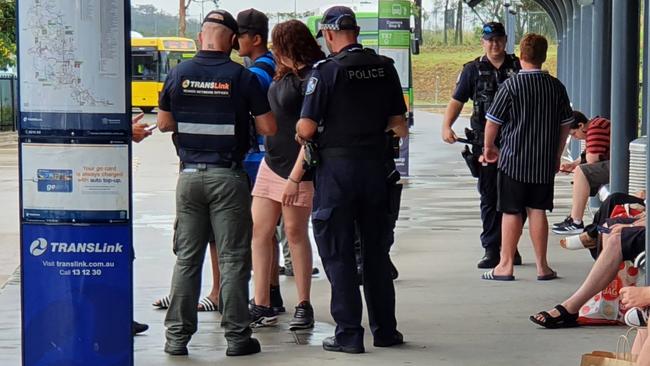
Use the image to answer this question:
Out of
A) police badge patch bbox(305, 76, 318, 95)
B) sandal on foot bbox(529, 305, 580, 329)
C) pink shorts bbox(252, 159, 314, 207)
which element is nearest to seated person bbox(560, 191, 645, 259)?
sandal on foot bbox(529, 305, 580, 329)

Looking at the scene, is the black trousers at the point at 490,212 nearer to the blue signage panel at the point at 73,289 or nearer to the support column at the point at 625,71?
the support column at the point at 625,71

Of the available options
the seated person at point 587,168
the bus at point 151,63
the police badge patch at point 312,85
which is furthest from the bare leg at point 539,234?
the bus at point 151,63

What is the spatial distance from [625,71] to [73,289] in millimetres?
8097

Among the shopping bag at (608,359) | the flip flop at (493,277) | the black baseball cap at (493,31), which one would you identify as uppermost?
the black baseball cap at (493,31)

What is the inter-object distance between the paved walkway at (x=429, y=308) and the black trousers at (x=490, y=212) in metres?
0.28

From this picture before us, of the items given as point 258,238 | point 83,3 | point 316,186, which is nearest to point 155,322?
point 258,238

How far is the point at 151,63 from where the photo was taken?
51.4 metres

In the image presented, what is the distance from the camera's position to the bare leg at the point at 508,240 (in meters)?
9.32

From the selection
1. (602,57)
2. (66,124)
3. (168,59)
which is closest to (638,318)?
(66,124)

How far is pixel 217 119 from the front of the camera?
6.82 metres

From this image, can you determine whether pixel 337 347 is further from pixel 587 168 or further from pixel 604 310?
pixel 587 168

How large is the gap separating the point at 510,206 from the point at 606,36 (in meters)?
6.57

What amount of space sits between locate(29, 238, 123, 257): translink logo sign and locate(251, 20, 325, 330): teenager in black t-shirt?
62.9 inches

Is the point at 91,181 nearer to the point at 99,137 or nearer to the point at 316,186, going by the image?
the point at 99,137
